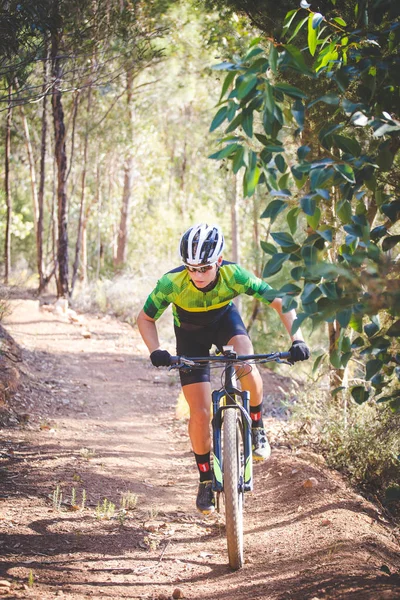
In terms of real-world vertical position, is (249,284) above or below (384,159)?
below

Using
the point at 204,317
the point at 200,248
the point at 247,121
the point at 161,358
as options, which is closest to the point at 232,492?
the point at 161,358

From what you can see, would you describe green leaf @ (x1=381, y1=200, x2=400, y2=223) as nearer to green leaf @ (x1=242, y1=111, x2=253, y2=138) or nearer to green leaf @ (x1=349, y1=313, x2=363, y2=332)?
green leaf @ (x1=349, y1=313, x2=363, y2=332)

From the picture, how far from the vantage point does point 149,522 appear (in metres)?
5.12

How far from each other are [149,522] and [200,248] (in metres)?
2.36

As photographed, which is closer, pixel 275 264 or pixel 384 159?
pixel 275 264

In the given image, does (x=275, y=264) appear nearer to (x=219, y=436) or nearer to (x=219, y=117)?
(x=219, y=117)

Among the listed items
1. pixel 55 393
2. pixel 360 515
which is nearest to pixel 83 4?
pixel 55 393

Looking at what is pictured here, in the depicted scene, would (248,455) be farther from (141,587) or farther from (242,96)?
(242,96)

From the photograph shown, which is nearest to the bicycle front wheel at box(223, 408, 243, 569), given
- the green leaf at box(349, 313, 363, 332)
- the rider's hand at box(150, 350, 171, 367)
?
the rider's hand at box(150, 350, 171, 367)

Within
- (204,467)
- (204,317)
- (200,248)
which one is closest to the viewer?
(200,248)

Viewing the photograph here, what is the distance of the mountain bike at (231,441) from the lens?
4.08 metres

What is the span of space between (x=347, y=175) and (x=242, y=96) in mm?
582

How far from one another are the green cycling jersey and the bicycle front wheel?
3.44 feet

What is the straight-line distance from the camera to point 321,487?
→ 5629 mm
